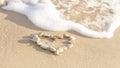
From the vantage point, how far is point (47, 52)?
2.76 m

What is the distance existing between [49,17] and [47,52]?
0.63m

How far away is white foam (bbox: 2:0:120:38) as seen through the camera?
310cm

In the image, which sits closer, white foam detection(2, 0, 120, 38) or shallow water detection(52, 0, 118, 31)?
white foam detection(2, 0, 120, 38)

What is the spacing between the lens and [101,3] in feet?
12.0

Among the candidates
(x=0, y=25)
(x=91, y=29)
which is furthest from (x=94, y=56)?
(x=0, y=25)

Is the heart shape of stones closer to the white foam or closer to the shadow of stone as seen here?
the shadow of stone

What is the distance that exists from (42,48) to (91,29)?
649mm

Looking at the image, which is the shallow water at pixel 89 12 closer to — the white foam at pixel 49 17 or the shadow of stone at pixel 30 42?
the white foam at pixel 49 17

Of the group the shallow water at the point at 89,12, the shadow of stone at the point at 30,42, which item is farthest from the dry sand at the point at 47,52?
the shallow water at the point at 89,12

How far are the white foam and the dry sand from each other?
8cm

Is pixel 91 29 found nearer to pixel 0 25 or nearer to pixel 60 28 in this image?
pixel 60 28

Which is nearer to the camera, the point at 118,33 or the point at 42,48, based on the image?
the point at 42,48

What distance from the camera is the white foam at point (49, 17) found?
10.2 feet

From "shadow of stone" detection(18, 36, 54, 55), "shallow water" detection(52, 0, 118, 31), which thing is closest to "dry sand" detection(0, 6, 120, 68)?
"shadow of stone" detection(18, 36, 54, 55)
